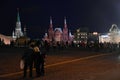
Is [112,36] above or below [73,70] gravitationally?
above

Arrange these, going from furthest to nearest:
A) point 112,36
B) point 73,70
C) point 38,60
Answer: point 112,36
point 73,70
point 38,60

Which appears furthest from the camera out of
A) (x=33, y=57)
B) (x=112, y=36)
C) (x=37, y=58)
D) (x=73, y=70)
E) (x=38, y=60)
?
(x=112, y=36)

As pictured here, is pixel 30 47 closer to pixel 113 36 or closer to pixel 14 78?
pixel 14 78

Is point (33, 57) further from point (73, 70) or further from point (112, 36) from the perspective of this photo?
point (112, 36)

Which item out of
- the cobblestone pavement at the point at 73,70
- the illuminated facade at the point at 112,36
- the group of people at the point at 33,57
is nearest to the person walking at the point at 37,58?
the group of people at the point at 33,57

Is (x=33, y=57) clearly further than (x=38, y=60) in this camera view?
No

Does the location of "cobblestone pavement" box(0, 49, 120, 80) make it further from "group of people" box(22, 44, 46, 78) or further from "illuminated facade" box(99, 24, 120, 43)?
"illuminated facade" box(99, 24, 120, 43)

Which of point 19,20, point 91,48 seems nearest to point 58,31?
point 19,20

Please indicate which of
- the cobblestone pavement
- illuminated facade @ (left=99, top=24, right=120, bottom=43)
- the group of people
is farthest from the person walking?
illuminated facade @ (left=99, top=24, right=120, bottom=43)

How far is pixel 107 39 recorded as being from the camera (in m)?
176

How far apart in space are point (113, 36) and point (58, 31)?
116ft

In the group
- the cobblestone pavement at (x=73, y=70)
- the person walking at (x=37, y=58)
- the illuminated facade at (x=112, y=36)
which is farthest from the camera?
the illuminated facade at (x=112, y=36)

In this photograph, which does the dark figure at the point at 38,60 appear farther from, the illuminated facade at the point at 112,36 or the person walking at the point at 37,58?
the illuminated facade at the point at 112,36

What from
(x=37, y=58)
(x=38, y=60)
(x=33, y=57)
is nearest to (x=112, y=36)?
(x=38, y=60)
